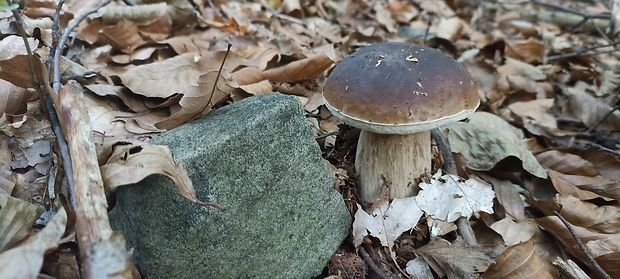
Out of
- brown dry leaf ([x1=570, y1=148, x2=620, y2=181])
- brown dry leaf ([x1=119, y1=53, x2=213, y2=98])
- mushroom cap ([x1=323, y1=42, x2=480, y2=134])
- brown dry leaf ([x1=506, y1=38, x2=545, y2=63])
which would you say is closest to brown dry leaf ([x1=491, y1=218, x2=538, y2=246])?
mushroom cap ([x1=323, y1=42, x2=480, y2=134])

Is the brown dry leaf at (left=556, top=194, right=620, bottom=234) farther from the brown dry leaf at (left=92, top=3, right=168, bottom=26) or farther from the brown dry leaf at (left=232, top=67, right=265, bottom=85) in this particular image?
the brown dry leaf at (left=92, top=3, right=168, bottom=26)

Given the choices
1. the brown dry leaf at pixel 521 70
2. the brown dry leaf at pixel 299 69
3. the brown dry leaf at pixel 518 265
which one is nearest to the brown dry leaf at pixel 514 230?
the brown dry leaf at pixel 518 265

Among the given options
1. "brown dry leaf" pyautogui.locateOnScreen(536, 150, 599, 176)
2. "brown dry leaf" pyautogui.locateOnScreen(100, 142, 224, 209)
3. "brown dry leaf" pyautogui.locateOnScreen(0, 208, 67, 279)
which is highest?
"brown dry leaf" pyautogui.locateOnScreen(100, 142, 224, 209)

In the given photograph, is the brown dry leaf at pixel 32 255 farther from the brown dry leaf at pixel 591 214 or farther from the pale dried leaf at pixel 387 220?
the brown dry leaf at pixel 591 214

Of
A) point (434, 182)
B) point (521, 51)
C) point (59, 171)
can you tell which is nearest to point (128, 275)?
point (59, 171)

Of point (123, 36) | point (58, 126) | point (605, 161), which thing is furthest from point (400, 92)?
point (123, 36)

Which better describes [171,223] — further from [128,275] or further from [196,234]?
[128,275]
